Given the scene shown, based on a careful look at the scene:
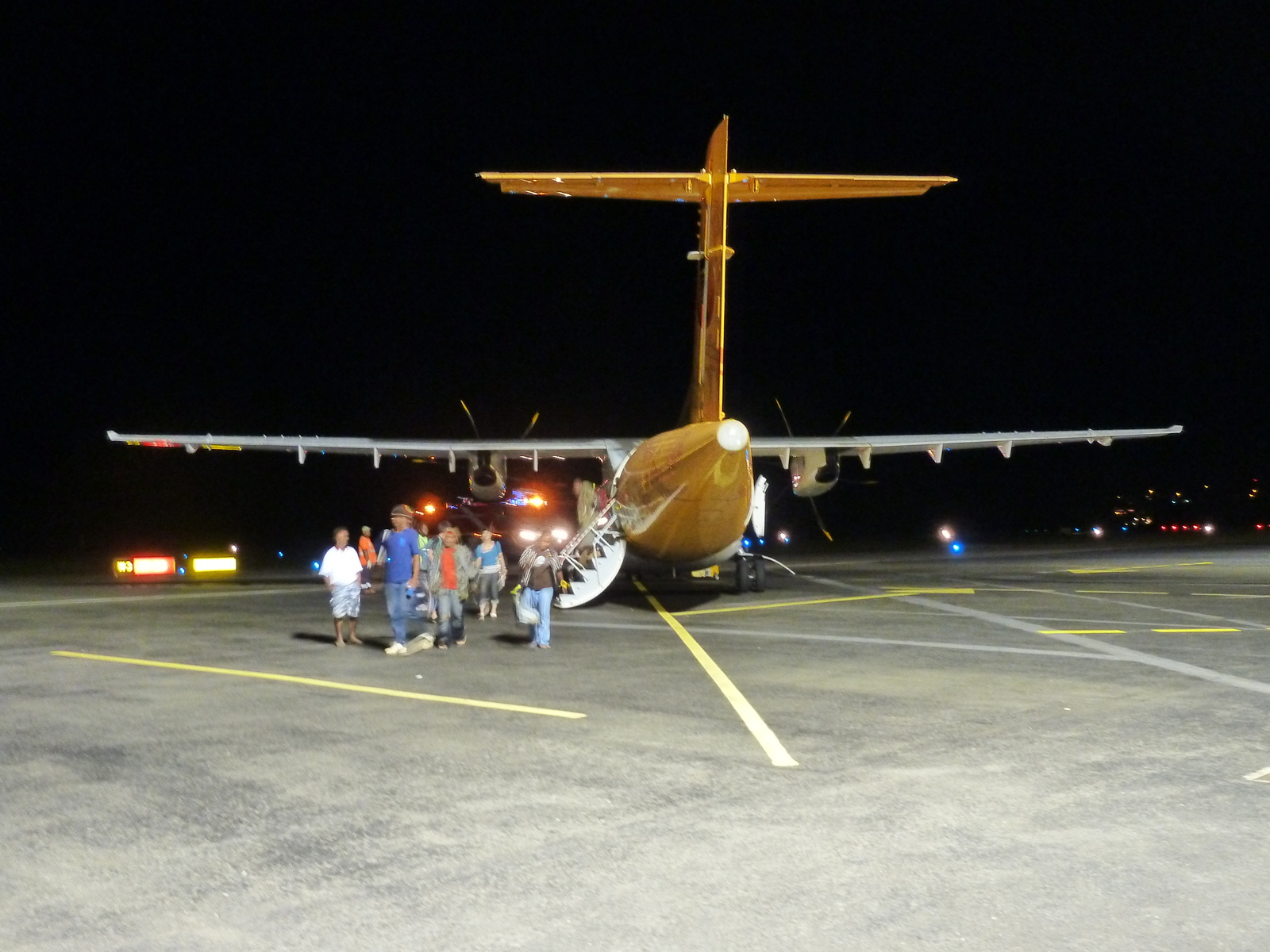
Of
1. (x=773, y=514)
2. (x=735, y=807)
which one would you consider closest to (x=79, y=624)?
(x=735, y=807)

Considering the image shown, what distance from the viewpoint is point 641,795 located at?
20.8 feet

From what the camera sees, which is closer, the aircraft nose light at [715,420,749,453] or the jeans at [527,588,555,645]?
the jeans at [527,588,555,645]

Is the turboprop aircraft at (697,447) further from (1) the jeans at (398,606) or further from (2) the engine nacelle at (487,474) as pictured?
(1) the jeans at (398,606)

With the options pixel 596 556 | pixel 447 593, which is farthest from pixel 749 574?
pixel 447 593

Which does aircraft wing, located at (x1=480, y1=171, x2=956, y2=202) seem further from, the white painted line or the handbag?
the white painted line

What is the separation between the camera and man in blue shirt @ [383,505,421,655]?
12.9 metres

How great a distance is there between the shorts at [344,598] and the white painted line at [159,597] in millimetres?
8704

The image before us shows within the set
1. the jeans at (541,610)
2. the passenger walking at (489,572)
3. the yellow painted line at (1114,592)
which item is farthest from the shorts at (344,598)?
the yellow painted line at (1114,592)

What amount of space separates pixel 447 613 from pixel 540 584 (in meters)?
1.28

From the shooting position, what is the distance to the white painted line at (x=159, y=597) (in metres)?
19.7

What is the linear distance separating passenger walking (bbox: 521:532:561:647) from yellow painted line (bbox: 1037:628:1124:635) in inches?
267

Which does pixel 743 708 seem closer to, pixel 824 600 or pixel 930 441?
pixel 824 600

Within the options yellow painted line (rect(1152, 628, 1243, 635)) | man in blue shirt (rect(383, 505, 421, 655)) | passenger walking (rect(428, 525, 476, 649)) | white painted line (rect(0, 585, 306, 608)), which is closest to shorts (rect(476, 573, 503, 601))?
passenger walking (rect(428, 525, 476, 649))

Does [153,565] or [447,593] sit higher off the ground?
[447,593]
